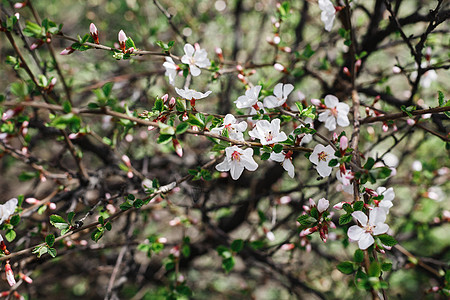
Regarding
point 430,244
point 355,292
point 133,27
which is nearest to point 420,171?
point 355,292

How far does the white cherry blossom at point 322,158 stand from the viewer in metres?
1.21

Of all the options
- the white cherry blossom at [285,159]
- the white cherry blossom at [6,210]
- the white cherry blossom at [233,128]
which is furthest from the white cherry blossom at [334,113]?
the white cherry blossom at [6,210]

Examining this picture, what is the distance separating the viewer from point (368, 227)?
43.6 inches

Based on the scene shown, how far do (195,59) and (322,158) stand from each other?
27.9 inches

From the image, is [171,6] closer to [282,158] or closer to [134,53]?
[134,53]

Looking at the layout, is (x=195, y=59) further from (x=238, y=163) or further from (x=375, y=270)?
(x=375, y=270)

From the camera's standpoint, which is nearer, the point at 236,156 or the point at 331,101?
the point at 236,156

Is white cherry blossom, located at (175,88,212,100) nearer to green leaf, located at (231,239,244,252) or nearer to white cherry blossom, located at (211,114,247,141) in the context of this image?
white cherry blossom, located at (211,114,247,141)

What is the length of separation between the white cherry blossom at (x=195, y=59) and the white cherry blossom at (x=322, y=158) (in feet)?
2.01

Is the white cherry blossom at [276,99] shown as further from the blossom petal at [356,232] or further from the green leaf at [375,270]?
Answer: the green leaf at [375,270]

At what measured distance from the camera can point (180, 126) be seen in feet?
3.29

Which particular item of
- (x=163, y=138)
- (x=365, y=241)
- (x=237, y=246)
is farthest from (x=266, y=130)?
(x=237, y=246)

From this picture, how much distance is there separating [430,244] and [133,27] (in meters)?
3.88

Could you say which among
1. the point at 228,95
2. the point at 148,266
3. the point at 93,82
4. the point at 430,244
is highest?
the point at 93,82
